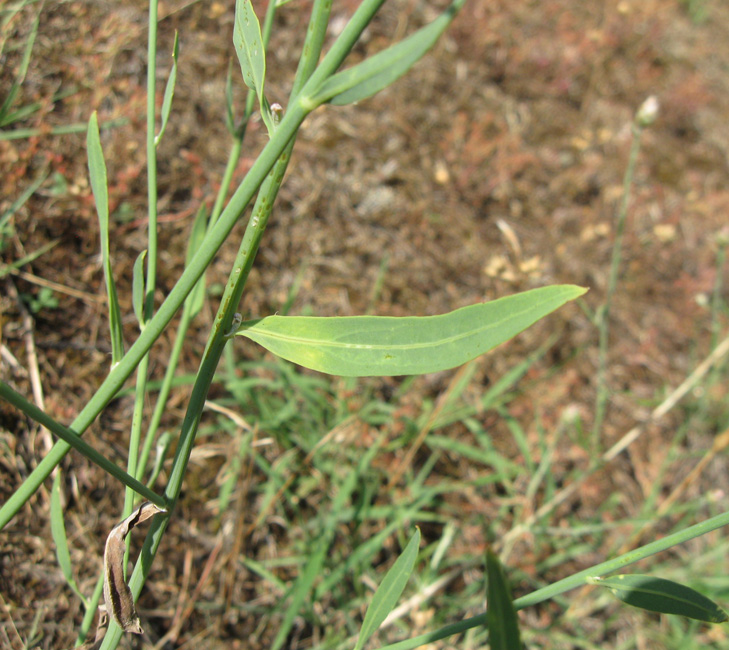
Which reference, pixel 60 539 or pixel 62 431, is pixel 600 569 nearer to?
pixel 62 431

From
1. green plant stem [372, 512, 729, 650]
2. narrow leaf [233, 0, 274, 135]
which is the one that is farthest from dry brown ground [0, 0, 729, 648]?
narrow leaf [233, 0, 274, 135]

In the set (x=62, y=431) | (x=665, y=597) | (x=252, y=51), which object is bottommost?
(x=665, y=597)

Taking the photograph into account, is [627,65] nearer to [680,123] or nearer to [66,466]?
[680,123]

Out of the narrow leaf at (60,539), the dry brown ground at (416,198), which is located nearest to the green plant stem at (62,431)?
the narrow leaf at (60,539)

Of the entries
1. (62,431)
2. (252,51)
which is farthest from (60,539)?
(252,51)

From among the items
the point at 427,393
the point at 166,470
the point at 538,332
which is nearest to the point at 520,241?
the point at 538,332
